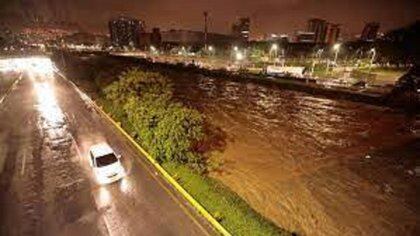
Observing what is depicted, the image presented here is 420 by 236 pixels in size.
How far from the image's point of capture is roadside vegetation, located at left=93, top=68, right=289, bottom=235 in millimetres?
12258

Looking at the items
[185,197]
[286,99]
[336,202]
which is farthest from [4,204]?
[286,99]

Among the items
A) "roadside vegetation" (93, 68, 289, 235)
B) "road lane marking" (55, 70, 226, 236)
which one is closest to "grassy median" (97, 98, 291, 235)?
"roadside vegetation" (93, 68, 289, 235)

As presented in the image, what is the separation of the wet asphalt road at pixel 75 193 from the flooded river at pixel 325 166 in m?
4.24

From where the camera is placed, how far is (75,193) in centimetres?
1452

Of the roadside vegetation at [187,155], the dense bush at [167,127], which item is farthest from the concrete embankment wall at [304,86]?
the dense bush at [167,127]

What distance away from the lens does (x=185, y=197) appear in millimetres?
14094

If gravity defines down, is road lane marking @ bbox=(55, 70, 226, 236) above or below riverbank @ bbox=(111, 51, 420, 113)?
below

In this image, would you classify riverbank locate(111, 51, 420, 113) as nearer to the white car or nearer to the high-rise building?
the white car

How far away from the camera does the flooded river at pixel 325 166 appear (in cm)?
1359

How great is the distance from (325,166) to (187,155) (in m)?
9.02

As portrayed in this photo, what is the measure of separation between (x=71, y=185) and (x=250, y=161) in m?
10.9

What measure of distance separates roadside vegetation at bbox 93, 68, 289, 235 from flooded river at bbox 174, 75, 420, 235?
1338 millimetres

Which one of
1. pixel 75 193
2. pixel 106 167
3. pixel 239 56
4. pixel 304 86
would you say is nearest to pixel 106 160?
pixel 106 167

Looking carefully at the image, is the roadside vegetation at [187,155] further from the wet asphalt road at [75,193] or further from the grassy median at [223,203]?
the wet asphalt road at [75,193]
